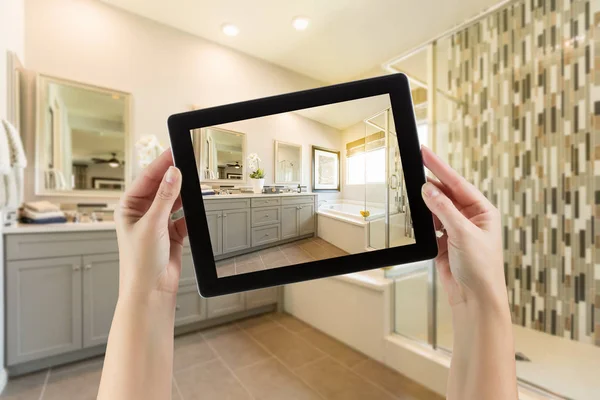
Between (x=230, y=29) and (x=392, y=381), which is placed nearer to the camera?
(x=392, y=381)

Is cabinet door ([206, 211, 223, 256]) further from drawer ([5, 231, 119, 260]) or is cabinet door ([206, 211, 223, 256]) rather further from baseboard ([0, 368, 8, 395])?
baseboard ([0, 368, 8, 395])

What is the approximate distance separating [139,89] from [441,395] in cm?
245

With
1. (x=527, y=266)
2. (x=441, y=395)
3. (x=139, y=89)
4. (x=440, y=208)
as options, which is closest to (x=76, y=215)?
(x=139, y=89)

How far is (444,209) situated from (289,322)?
1717 mm

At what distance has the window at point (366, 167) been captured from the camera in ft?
1.52

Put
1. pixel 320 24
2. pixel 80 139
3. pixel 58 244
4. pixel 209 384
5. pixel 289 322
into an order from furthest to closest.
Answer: pixel 289 322
pixel 320 24
pixel 80 139
pixel 58 244
pixel 209 384

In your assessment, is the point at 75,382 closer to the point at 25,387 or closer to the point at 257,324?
the point at 25,387

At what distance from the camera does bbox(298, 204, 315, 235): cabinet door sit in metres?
0.52

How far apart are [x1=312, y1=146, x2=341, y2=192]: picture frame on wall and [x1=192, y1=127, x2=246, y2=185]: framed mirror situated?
168 mm

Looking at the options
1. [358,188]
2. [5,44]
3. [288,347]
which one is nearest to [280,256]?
[358,188]

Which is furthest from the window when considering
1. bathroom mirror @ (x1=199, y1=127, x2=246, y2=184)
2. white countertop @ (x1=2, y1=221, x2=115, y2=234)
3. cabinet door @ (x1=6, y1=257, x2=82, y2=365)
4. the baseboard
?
the baseboard

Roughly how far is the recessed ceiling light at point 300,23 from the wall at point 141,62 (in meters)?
0.38

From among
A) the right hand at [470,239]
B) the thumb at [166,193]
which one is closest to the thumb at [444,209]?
the right hand at [470,239]

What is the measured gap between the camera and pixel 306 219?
0.55 meters
